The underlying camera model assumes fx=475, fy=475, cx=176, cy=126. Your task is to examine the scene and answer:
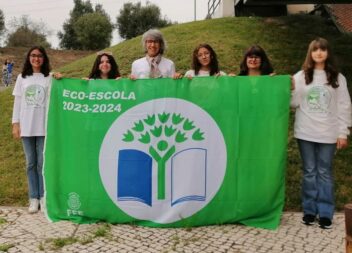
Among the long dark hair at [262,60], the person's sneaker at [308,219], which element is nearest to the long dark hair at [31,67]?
the long dark hair at [262,60]

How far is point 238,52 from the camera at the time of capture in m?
12.8

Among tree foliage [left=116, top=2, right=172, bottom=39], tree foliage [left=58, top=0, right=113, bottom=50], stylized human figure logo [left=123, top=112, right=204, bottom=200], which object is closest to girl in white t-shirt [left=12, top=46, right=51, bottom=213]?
stylized human figure logo [left=123, top=112, right=204, bottom=200]

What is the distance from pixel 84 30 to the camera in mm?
41750

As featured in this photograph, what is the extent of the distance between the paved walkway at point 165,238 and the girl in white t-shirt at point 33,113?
1.81ft

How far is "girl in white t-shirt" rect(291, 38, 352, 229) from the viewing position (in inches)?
186

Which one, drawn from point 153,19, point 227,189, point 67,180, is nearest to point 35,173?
point 67,180

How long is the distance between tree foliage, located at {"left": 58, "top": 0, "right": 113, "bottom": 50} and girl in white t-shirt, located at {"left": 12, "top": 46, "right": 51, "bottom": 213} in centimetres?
3702

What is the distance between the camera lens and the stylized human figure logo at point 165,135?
4867 millimetres

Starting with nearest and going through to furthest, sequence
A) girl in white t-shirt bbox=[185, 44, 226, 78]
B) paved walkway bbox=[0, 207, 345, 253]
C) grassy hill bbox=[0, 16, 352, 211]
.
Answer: paved walkway bbox=[0, 207, 345, 253] → girl in white t-shirt bbox=[185, 44, 226, 78] → grassy hill bbox=[0, 16, 352, 211]

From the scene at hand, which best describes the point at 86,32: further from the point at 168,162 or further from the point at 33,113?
the point at 168,162

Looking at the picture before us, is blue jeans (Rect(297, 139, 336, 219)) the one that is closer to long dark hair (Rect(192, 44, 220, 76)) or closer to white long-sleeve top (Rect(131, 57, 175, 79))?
long dark hair (Rect(192, 44, 220, 76))

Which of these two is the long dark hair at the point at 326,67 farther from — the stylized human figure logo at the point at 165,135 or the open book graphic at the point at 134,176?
the open book graphic at the point at 134,176

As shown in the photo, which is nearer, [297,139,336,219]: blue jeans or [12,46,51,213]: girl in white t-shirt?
[297,139,336,219]: blue jeans

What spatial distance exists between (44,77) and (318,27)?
1244cm
